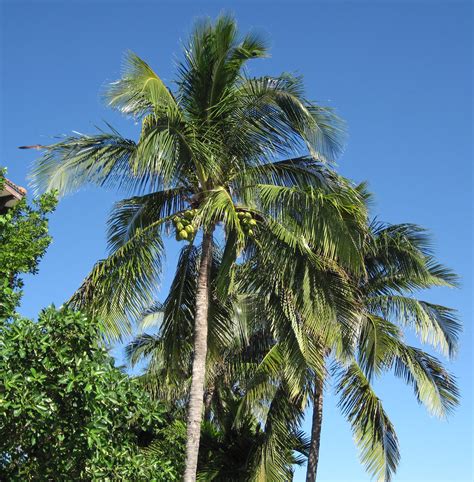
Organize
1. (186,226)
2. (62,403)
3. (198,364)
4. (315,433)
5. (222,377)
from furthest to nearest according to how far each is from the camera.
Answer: (222,377) → (315,433) → (186,226) → (198,364) → (62,403)

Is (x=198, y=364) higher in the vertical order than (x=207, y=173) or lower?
lower

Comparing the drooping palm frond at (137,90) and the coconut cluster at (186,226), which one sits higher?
the drooping palm frond at (137,90)

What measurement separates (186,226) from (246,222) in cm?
97

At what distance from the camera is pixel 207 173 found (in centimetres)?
1383

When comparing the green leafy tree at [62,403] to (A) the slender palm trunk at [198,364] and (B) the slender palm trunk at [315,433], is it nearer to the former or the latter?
(A) the slender palm trunk at [198,364]

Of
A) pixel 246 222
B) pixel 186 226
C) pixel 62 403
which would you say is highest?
pixel 246 222

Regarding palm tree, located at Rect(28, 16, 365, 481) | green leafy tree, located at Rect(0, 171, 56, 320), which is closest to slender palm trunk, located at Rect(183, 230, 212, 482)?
palm tree, located at Rect(28, 16, 365, 481)

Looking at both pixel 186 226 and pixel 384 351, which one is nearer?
pixel 186 226

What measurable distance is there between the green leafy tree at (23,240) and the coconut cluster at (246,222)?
11.6 feet

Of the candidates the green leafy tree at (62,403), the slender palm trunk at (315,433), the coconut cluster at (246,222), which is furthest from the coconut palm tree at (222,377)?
the green leafy tree at (62,403)

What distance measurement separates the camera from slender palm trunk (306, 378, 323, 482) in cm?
1770

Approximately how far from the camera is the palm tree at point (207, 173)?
13.3 meters

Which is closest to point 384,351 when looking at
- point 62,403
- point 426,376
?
point 426,376

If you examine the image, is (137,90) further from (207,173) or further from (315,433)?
(315,433)
